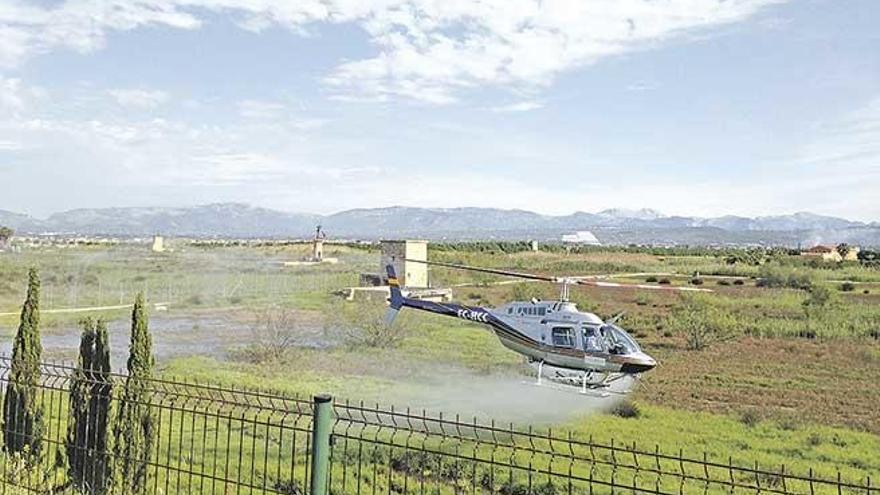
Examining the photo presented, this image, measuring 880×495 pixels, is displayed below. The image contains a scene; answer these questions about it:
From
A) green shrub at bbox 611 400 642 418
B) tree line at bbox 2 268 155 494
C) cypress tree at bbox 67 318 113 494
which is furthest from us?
green shrub at bbox 611 400 642 418

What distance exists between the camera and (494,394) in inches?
957

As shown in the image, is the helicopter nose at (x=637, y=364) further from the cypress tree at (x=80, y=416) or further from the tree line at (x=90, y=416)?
the cypress tree at (x=80, y=416)

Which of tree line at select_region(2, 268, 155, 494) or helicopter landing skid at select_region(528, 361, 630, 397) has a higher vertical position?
tree line at select_region(2, 268, 155, 494)

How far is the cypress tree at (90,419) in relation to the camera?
21.8 feet

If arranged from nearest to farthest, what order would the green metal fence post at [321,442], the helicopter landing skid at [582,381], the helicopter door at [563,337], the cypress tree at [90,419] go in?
the green metal fence post at [321,442], the cypress tree at [90,419], the helicopter door at [563,337], the helicopter landing skid at [582,381]

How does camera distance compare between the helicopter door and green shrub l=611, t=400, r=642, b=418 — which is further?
green shrub l=611, t=400, r=642, b=418

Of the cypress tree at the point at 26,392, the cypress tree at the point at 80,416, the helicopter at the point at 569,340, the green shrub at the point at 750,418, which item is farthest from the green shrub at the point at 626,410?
the cypress tree at the point at 26,392

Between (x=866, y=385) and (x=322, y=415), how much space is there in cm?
2541

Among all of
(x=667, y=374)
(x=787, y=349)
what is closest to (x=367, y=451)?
(x=667, y=374)

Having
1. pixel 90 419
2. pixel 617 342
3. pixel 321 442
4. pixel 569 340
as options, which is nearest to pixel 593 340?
pixel 617 342

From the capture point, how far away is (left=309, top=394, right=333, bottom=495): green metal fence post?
154 inches

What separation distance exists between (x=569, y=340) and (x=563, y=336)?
0.68 feet

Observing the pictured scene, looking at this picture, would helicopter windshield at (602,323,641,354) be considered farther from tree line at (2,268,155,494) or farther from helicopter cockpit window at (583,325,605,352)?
tree line at (2,268,155,494)

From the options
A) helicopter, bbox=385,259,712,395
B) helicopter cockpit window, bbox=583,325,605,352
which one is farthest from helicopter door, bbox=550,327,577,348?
helicopter cockpit window, bbox=583,325,605,352
